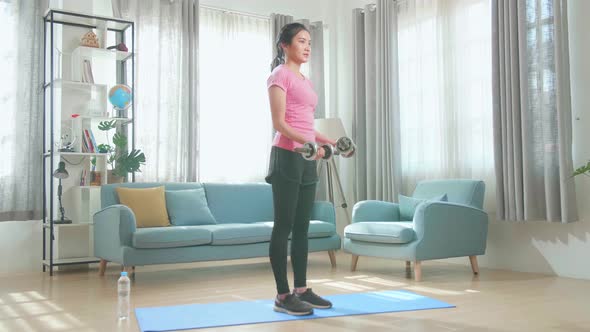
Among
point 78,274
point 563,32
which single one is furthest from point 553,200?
point 78,274

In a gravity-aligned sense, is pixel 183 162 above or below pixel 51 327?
above

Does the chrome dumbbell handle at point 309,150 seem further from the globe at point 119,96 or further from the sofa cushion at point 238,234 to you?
the globe at point 119,96

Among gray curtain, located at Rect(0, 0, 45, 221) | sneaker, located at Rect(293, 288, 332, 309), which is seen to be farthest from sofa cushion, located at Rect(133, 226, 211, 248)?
sneaker, located at Rect(293, 288, 332, 309)

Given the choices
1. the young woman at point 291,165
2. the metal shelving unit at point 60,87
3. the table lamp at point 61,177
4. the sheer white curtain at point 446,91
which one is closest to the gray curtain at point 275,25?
the sheer white curtain at point 446,91

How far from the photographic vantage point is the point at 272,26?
6.16 meters

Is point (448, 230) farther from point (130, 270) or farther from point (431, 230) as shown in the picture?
point (130, 270)

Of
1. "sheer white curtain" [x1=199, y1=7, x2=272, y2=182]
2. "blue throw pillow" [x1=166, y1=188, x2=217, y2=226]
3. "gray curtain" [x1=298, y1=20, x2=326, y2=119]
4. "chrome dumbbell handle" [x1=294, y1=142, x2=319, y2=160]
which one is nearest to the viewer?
"chrome dumbbell handle" [x1=294, y1=142, x2=319, y2=160]

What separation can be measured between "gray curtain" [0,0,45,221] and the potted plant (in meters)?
0.53

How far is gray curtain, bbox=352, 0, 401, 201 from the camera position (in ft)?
18.4

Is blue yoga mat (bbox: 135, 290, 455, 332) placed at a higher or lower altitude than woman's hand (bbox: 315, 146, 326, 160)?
lower

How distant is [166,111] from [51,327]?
314 cm

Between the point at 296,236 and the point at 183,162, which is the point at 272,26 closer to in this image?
the point at 183,162

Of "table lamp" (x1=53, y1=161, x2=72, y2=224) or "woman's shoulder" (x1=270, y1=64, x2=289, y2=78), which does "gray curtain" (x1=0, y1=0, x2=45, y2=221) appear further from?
"woman's shoulder" (x1=270, y1=64, x2=289, y2=78)

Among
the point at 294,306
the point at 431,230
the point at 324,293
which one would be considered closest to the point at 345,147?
the point at 294,306
